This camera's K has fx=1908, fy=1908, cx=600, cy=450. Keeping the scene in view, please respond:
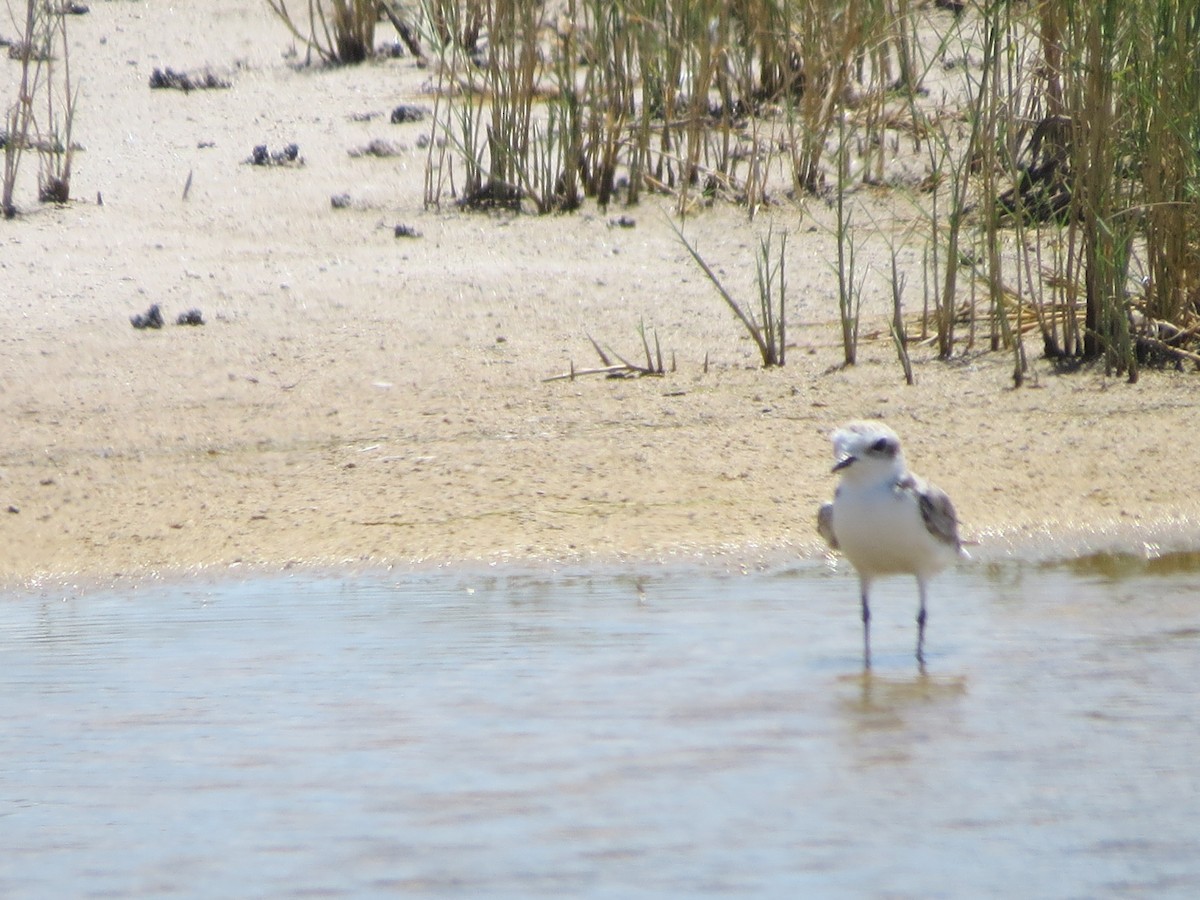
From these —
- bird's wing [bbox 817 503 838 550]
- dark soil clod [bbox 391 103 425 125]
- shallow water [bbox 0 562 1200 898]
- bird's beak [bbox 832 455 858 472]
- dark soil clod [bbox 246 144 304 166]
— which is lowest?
shallow water [bbox 0 562 1200 898]

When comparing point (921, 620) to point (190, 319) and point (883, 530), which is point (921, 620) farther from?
point (190, 319)

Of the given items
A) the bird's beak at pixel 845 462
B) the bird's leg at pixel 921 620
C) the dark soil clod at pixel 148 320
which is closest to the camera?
the bird's beak at pixel 845 462

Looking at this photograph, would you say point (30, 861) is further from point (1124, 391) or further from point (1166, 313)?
point (1166, 313)

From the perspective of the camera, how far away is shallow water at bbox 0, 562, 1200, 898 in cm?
374

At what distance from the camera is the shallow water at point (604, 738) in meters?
3.74

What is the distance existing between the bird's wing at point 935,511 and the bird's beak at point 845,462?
193mm

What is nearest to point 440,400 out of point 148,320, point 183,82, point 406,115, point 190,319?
point 190,319

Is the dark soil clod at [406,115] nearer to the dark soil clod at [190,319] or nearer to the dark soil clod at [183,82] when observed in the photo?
the dark soil clod at [183,82]

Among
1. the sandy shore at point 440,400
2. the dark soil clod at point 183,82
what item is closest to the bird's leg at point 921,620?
the sandy shore at point 440,400

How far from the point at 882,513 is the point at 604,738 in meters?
1.18

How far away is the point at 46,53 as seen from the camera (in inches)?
387

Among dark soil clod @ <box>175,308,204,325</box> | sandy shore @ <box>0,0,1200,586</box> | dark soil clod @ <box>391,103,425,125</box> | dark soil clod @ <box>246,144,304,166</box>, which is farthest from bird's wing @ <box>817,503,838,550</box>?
dark soil clod @ <box>391,103,425,125</box>

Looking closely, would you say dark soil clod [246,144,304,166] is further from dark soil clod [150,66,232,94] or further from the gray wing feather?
the gray wing feather

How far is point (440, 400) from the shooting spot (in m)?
7.43
